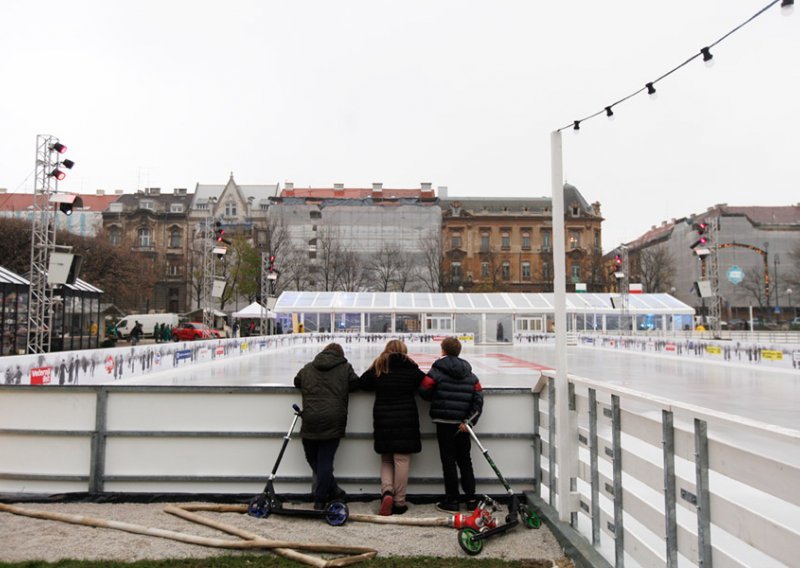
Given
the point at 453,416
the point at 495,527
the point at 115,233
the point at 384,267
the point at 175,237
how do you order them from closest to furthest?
the point at 495,527, the point at 453,416, the point at 384,267, the point at 115,233, the point at 175,237

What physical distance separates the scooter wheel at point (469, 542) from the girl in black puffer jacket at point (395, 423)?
85 cm

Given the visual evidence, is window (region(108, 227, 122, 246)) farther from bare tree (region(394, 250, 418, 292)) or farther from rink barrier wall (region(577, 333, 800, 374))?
rink barrier wall (region(577, 333, 800, 374))

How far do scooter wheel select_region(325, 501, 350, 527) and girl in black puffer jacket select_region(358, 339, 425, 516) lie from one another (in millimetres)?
350

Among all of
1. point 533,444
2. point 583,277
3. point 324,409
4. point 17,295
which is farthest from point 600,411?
point 583,277

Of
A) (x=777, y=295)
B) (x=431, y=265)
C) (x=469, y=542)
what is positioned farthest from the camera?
(x=777, y=295)

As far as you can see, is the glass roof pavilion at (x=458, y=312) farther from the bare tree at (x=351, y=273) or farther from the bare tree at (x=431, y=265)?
the bare tree at (x=431, y=265)

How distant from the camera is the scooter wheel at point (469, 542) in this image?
3.89m

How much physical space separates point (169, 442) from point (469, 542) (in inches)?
105

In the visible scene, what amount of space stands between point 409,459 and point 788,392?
12221mm

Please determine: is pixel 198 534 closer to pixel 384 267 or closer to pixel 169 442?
pixel 169 442

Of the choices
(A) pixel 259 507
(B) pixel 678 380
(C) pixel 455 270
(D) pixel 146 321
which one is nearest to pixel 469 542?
(A) pixel 259 507

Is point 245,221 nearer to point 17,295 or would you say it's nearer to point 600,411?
point 17,295

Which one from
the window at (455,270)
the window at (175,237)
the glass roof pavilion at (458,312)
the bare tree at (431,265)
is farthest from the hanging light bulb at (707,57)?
the window at (175,237)

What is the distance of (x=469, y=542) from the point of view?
391 cm
